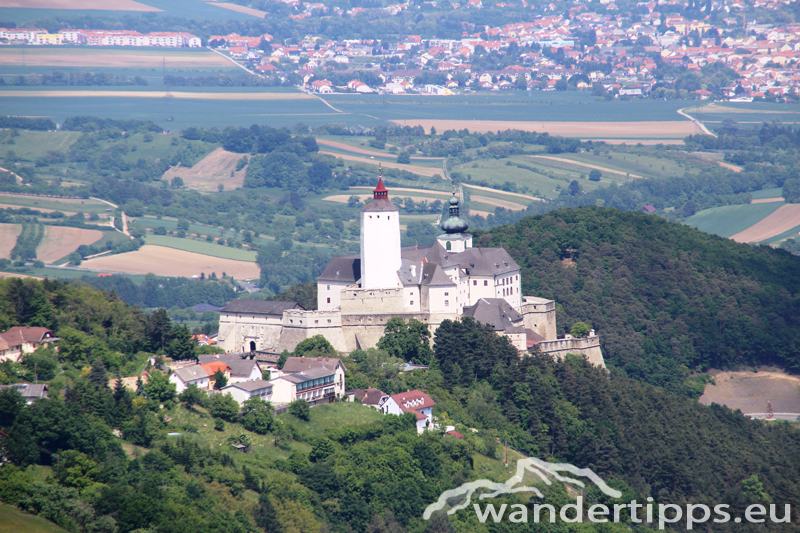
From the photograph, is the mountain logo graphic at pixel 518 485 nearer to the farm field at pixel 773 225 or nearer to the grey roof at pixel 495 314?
the grey roof at pixel 495 314

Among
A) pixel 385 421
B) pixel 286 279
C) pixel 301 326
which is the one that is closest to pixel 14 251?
pixel 286 279

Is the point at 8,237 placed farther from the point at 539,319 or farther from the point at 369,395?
the point at 369,395

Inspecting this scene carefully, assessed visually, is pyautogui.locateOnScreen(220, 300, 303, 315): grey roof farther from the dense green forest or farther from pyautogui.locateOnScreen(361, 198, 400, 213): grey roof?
pyautogui.locateOnScreen(361, 198, 400, 213): grey roof

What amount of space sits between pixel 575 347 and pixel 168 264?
87.9 metres

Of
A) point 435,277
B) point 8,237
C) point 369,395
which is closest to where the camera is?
point 369,395

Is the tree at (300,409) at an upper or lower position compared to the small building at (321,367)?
lower

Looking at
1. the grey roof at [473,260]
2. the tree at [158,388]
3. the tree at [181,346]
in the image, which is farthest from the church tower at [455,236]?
the tree at [158,388]

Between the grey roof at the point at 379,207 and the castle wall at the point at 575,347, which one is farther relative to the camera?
the castle wall at the point at 575,347

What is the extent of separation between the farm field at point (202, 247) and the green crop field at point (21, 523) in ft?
394

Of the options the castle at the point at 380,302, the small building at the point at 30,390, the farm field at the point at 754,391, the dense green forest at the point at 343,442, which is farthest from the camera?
the farm field at the point at 754,391

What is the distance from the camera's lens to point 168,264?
154 m

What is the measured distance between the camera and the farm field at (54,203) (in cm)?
18012

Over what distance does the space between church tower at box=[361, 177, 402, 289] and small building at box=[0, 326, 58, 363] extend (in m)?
19.9

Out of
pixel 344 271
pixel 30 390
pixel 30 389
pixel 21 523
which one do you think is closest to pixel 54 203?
pixel 344 271
